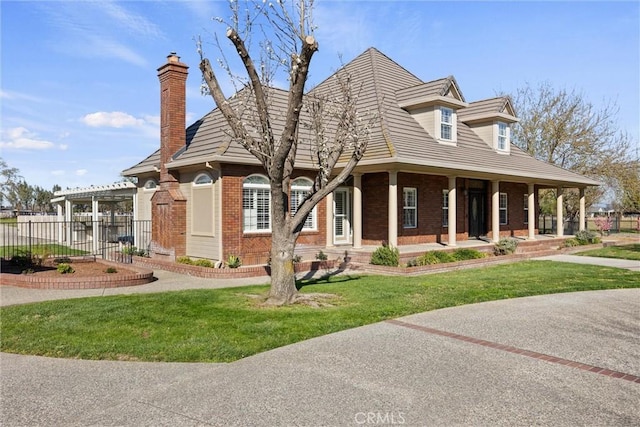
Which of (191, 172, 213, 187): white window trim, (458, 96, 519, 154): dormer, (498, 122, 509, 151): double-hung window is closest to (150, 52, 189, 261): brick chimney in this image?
(191, 172, 213, 187): white window trim

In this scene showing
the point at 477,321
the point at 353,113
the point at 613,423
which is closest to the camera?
the point at 613,423

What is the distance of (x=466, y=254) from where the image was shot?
54.1 ft

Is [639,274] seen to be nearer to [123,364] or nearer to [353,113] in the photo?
[353,113]

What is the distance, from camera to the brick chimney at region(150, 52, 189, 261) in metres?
16.1

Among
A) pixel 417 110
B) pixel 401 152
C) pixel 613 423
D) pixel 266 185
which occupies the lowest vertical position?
pixel 613 423

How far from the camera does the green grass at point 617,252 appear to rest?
760 inches

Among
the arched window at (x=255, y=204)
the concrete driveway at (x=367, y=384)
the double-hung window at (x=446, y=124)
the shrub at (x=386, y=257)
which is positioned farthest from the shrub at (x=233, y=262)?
the double-hung window at (x=446, y=124)

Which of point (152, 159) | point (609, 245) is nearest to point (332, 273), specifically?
point (152, 159)

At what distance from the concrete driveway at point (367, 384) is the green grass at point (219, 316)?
38cm

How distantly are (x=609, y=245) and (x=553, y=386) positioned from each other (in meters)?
23.6

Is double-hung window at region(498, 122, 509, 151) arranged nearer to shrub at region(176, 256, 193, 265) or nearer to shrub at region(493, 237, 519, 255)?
shrub at region(493, 237, 519, 255)

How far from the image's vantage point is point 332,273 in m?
14.1

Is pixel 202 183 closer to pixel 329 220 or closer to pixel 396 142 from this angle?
pixel 329 220

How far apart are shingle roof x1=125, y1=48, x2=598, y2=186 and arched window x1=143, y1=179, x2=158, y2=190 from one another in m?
0.65
